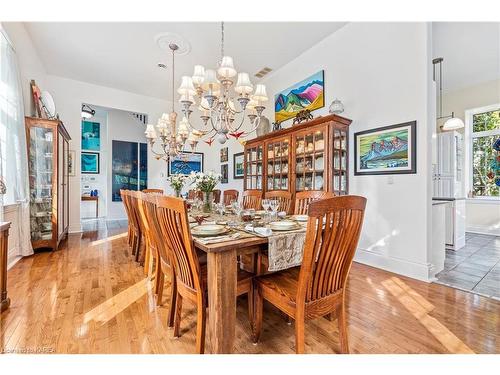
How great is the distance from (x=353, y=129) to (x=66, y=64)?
5.05 m

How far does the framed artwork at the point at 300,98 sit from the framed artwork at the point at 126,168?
14.2 feet

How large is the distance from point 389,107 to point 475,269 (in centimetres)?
213

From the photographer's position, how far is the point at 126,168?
6.57 m

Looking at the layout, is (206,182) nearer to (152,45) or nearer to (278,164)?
(278,164)

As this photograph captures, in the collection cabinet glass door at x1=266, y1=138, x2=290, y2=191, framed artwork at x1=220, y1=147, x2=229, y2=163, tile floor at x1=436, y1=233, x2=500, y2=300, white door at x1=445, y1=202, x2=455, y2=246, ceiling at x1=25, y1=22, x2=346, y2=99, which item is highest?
ceiling at x1=25, y1=22, x2=346, y2=99

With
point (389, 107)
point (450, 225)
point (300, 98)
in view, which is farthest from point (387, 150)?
point (450, 225)

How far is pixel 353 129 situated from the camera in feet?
10.1

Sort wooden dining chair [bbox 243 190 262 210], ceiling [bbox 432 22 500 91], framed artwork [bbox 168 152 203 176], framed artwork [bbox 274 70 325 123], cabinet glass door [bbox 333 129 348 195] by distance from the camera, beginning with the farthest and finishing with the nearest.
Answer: framed artwork [bbox 168 152 203 176], framed artwork [bbox 274 70 325 123], ceiling [bbox 432 22 500 91], cabinet glass door [bbox 333 129 348 195], wooden dining chair [bbox 243 190 262 210]

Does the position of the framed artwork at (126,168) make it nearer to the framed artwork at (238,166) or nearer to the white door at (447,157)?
the framed artwork at (238,166)

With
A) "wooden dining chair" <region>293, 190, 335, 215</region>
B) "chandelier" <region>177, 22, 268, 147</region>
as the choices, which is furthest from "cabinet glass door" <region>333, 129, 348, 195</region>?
"chandelier" <region>177, 22, 268, 147</region>

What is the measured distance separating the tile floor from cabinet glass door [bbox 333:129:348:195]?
4.58ft

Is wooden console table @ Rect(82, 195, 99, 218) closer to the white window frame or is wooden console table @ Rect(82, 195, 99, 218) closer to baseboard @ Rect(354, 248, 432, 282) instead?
baseboard @ Rect(354, 248, 432, 282)

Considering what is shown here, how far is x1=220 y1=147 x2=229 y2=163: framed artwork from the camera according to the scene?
5641 mm

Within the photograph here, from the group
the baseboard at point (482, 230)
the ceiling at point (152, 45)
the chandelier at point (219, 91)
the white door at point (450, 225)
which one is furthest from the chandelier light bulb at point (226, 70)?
the baseboard at point (482, 230)
